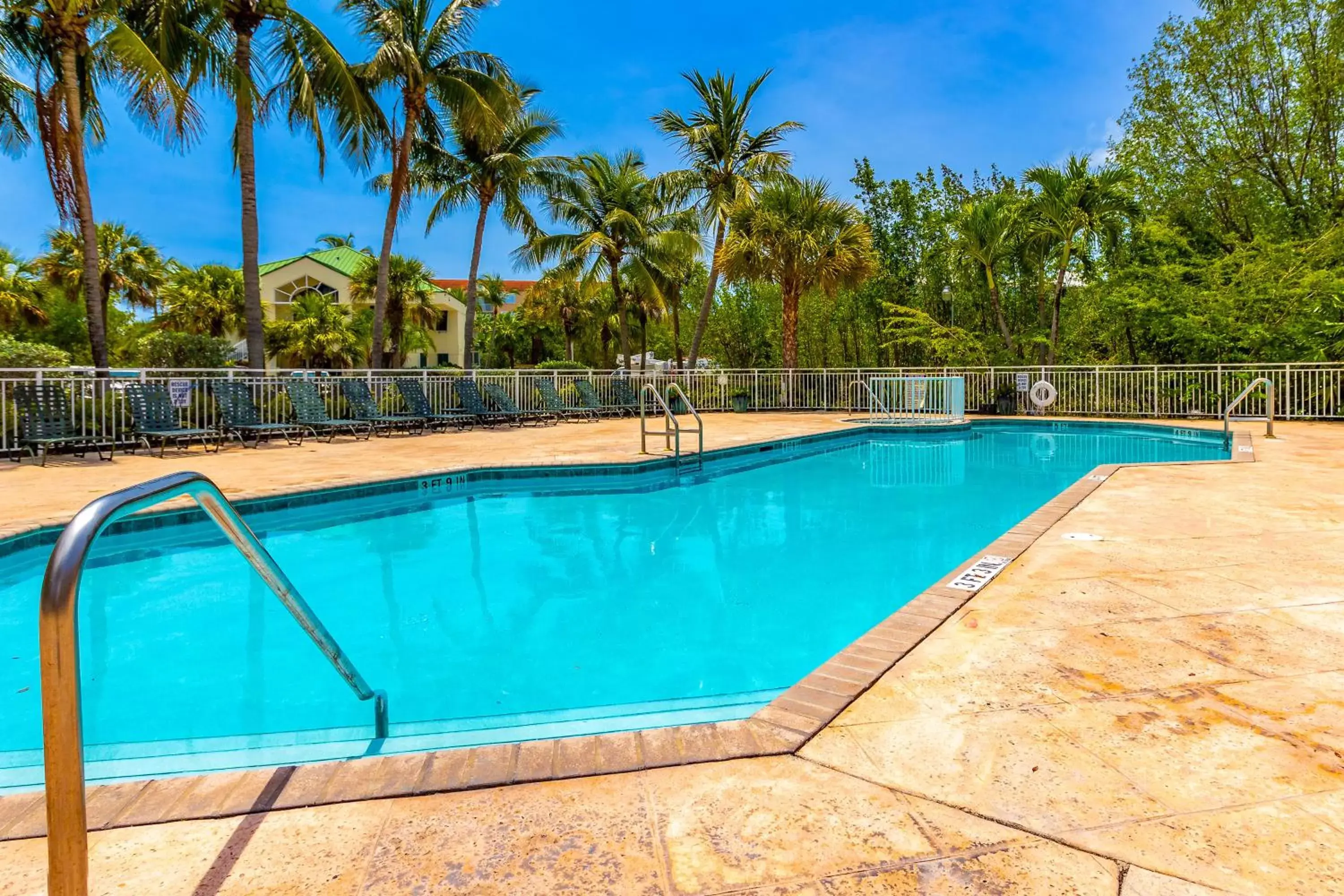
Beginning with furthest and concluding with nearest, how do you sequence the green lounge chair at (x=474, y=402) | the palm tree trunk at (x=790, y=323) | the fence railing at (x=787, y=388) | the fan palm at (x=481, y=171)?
the palm tree trunk at (x=790, y=323), the fan palm at (x=481, y=171), the green lounge chair at (x=474, y=402), the fence railing at (x=787, y=388)

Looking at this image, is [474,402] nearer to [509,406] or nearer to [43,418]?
[509,406]

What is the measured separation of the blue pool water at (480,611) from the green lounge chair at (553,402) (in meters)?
7.15

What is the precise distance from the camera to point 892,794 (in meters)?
1.67

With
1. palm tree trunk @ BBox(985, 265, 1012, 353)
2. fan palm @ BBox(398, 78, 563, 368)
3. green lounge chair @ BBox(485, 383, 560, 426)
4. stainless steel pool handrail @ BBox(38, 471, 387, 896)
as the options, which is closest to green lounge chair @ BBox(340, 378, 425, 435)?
green lounge chair @ BBox(485, 383, 560, 426)

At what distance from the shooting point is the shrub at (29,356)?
31.7 ft

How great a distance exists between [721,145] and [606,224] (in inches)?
151

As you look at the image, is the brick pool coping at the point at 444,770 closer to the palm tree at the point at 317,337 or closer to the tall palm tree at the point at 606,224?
the tall palm tree at the point at 606,224

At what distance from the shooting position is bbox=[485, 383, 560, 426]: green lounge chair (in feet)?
44.7

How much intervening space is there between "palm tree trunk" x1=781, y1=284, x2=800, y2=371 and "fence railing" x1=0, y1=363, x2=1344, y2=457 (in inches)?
14.3

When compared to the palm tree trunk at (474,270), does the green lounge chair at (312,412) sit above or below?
below

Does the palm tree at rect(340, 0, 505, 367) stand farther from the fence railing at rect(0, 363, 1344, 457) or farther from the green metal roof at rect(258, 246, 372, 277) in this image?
the green metal roof at rect(258, 246, 372, 277)

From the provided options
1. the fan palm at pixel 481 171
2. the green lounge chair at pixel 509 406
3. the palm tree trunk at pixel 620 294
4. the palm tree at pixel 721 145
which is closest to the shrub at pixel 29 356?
the green lounge chair at pixel 509 406

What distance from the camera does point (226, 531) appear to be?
1743 millimetres

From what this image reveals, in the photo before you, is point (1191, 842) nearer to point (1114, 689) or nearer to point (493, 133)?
point (1114, 689)
